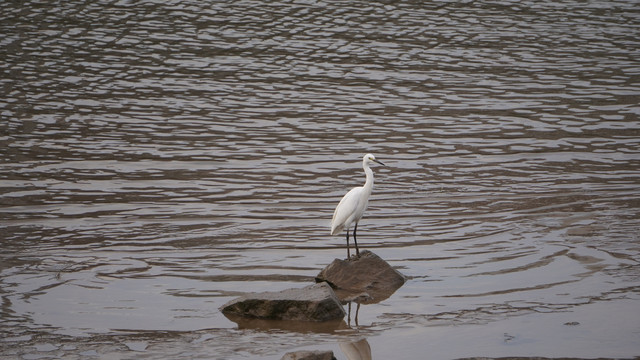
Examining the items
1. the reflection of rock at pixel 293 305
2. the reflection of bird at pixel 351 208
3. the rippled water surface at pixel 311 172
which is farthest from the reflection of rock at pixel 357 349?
the reflection of bird at pixel 351 208

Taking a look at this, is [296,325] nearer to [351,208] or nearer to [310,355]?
[310,355]

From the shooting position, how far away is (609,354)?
875 cm

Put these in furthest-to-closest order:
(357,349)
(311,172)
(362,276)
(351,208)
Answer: (311,172), (351,208), (362,276), (357,349)

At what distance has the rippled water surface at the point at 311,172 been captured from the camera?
32.1ft

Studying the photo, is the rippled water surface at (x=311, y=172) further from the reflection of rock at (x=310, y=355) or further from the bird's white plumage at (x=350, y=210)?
the reflection of rock at (x=310, y=355)

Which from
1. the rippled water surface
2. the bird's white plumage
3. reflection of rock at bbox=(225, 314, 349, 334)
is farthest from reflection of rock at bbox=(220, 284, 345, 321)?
the bird's white plumage

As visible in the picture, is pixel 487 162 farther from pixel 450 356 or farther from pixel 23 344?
pixel 23 344

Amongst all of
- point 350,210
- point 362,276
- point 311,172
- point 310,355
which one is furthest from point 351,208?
point 311,172

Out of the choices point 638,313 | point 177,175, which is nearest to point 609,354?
point 638,313

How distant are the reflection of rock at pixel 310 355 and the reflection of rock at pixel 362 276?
8.37 feet

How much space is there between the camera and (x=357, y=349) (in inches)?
357

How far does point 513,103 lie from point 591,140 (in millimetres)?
2965

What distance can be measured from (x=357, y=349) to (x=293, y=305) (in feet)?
3.08

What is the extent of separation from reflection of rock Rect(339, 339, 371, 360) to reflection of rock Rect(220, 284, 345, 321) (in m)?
0.57
